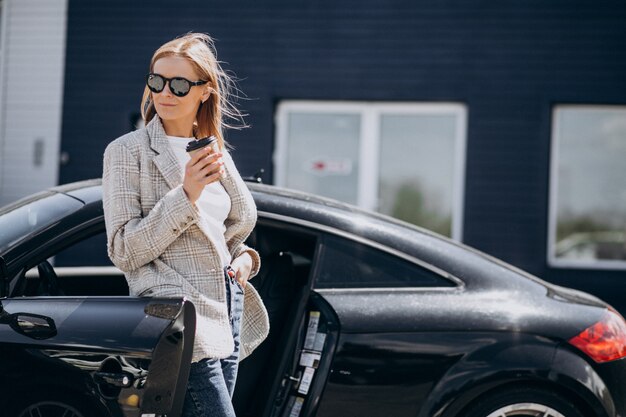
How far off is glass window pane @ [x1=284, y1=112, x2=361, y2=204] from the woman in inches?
274

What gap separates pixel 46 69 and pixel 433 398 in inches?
326

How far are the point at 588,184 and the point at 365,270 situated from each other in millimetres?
6649

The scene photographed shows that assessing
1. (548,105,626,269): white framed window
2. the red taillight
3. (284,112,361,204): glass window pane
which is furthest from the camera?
(284,112,361,204): glass window pane

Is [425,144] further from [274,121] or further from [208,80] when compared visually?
[208,80]

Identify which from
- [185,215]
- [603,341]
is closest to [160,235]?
[185,215]

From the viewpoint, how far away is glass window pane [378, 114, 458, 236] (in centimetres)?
947

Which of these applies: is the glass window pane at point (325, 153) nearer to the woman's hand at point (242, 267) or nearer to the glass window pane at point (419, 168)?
the glass window pane at point (419, 168)

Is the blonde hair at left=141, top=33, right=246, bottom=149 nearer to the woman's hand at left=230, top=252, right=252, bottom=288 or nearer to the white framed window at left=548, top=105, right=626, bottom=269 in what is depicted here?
the woman's hand at left=230, top=252, right=252, bottom=288

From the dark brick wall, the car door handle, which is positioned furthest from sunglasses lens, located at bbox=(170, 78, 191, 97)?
the dark brick wall

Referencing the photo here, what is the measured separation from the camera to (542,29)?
9.12 metres

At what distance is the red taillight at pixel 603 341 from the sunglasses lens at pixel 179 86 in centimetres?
181

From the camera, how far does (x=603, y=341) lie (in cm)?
328

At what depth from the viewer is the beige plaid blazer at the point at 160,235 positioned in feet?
7.88

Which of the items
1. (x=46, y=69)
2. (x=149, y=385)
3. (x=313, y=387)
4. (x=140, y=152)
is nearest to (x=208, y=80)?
(x=140, y=152)
